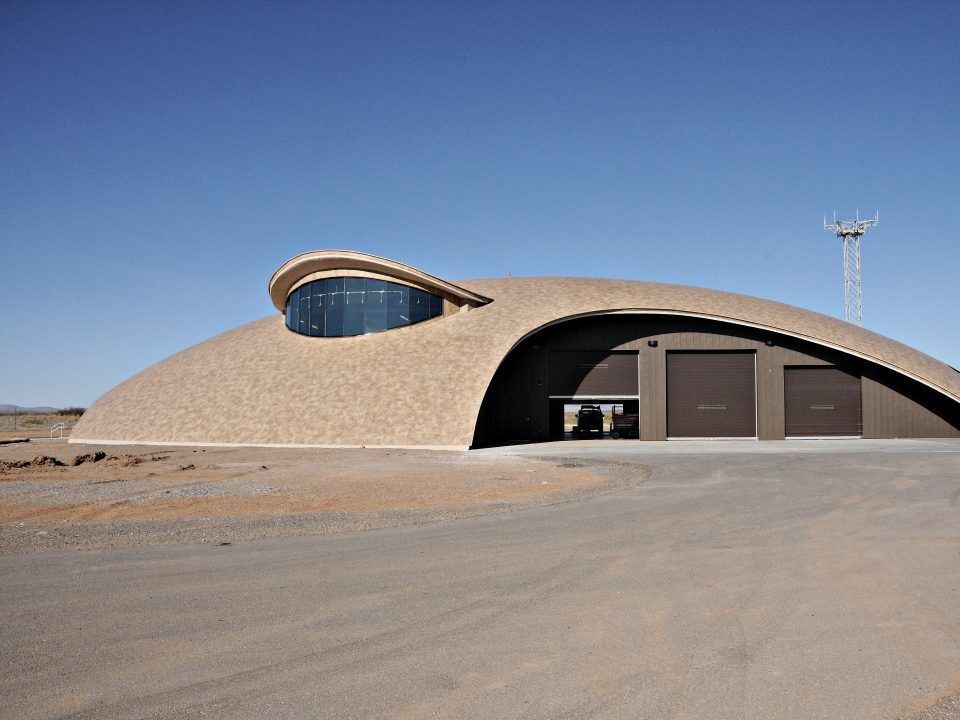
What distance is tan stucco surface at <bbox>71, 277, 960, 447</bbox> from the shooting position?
103 feet

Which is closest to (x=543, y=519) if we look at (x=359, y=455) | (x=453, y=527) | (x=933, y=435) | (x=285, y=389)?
(x=453, y=527)

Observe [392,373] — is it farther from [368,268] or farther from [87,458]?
[87,458]

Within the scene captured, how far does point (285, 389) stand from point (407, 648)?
30.2 m

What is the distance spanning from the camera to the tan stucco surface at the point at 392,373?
3130 centimetres

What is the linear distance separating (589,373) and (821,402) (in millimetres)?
11429

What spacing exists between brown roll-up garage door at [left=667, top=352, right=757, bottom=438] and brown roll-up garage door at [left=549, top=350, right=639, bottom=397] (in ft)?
6.96

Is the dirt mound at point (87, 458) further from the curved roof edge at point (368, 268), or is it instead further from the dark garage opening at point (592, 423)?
the dark garage opening at point (592, 423)

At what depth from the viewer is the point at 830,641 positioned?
5281 mm

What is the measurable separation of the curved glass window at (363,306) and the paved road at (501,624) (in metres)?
27.1

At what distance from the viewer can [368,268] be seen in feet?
122

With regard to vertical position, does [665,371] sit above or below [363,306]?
below

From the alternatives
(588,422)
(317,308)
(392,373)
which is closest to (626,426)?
(588,422)

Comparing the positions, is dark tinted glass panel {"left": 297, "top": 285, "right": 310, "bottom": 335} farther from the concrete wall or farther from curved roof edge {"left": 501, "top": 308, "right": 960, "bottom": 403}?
curved roof edge {"left": 501, "top": 308, "right": 960, "bottom": 403}

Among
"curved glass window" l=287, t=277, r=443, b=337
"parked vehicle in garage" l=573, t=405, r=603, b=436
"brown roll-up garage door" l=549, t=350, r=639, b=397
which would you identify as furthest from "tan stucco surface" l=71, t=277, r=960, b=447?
"parked vehicle in garage" l=573, t=405, r=603, b=436
